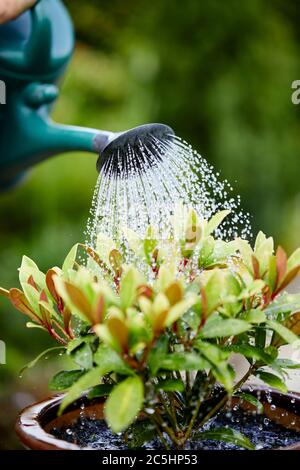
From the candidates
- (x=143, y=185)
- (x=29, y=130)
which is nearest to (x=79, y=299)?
(x=143, y=185)

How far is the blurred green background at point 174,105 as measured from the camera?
2918mm

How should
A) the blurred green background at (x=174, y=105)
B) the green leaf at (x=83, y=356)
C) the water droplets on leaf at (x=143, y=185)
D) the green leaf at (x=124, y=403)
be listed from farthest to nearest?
the blurred green background at (x=174, y=105)
the water droplets on leaf at (x=143, y=185)
the green leaf at (x=83, y=356)
the green leaf at (x=124, y=403)

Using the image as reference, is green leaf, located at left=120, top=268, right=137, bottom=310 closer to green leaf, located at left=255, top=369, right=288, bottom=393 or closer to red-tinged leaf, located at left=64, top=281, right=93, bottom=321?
red-tinged leaf, located at left=64, top=281, right=93, bottom=321

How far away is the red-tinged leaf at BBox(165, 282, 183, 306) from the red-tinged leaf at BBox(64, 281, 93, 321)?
8 centimetres

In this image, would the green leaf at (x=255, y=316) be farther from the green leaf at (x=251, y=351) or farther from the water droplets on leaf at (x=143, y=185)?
the water droplets on leaf at (x=143, y=185)

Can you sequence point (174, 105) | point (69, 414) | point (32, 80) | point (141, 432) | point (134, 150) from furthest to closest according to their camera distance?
point (174, 105), point (32, 80), point (134, 150), point (69, 414), point (141, 432)

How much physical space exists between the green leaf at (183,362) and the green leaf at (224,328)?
0.10 ft

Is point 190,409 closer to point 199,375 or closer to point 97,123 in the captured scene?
point 199,375

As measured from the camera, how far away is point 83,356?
839 mm

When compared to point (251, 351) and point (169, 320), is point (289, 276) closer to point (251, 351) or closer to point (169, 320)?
point (251, 351)

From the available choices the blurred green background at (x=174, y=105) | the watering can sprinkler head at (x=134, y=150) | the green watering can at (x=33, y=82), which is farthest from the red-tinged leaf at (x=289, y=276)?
the blurred green background at (x=174, y=105)

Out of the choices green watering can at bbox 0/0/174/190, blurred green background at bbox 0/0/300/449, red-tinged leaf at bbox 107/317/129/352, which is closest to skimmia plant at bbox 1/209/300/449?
red-tinged leaf at bbox 107/317/129/352

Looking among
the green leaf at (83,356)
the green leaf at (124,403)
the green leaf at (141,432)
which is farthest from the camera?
the green leaf at (141,432)

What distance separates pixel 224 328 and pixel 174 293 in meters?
0.08
